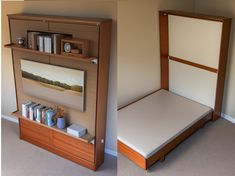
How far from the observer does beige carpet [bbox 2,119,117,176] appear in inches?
60.0

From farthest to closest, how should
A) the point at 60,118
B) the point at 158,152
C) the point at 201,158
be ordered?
the point at 201,158, the point at 158,152, the point at 60,118

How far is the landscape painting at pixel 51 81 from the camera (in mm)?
1453

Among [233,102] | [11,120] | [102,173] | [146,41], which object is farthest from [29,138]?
[233,102]

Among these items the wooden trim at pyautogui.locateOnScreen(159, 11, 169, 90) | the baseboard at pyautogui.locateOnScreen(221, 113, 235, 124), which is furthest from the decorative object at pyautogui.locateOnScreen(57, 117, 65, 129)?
the baseboard at pyautogui.locateOnScreen(221, 113, 235, 124)

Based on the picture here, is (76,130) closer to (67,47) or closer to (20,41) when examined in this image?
(67,47)

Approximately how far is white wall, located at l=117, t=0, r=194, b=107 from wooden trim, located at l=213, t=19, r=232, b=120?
690 millimetres

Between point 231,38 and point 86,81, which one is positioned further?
point 231,38

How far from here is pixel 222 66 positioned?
3.09m

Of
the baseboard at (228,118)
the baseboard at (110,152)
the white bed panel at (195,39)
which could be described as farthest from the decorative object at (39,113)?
the baseboard at (228,118)

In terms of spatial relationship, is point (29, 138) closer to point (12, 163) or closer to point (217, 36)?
point (12, 163)

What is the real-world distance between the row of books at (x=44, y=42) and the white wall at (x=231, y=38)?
2321 mm

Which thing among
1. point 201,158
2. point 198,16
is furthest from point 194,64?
point 201,158

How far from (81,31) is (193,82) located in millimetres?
2227

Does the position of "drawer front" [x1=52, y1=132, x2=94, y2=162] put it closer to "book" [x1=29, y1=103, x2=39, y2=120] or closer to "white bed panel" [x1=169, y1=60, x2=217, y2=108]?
"book" [x1=29, y1=103, x2=39, y2=120]
